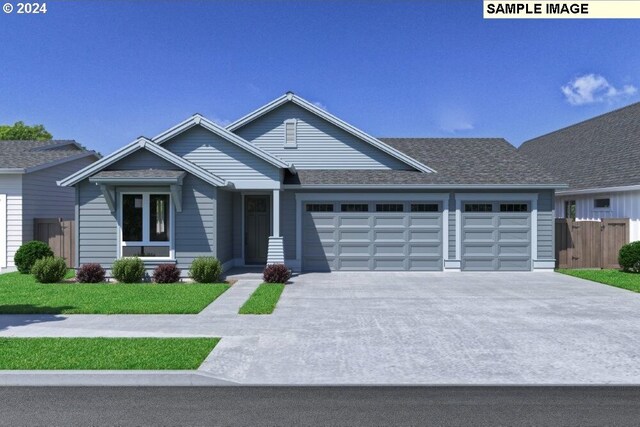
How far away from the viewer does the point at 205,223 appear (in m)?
16.7

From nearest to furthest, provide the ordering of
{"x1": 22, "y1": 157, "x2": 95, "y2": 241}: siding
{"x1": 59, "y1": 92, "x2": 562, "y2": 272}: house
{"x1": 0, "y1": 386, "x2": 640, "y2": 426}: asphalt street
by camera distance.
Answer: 1. {"x1": 0, "y1": 386, "x2": 640, "y2": 426}: asphalt street
2. {"x1": 59, "y1": 92, "x2": 562, "y2": 272}: house
3. {"x1": 22, "y1": 157, "x2": 95, "y2": 241}: siding

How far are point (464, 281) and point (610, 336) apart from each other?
7674 millimetres

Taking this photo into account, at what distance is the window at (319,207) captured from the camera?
19.2 m

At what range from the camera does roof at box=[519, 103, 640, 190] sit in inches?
865

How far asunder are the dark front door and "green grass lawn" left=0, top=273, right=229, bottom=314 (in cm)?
507

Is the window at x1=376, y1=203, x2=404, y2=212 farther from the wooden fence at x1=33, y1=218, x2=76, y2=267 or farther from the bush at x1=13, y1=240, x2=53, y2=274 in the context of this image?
the bush at x1=13, y1=240, x2=53, y2=274

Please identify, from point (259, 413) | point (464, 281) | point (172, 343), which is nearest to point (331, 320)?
point (172, 343)

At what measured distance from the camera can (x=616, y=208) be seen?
828 inches

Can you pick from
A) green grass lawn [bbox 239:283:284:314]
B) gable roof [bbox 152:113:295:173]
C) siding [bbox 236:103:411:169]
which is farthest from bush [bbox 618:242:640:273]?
green grass lawn [bbox 239:283:284:314]

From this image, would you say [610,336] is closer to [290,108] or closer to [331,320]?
[331,320]

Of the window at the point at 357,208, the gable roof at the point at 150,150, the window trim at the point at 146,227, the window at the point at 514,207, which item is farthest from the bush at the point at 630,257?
the window trim at the point at 146,227

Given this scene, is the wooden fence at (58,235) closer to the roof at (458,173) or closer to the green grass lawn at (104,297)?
the green grass lawn at (104,297)

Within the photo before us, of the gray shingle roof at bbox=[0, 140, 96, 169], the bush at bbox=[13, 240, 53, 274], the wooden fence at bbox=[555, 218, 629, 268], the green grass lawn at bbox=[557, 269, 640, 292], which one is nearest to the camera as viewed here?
the green grass lawn at bbox=[557, 269, 640, 292]

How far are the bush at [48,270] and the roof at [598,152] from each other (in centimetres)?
2066
